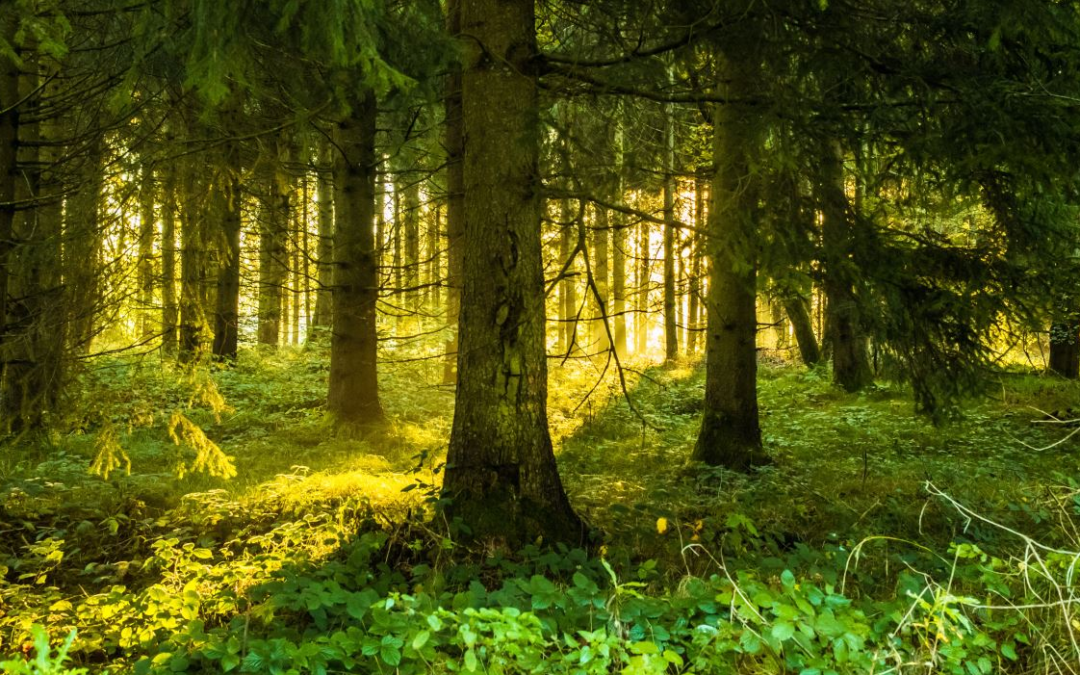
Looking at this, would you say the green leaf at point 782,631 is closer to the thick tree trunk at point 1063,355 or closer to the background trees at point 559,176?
the background trees at point 559,176

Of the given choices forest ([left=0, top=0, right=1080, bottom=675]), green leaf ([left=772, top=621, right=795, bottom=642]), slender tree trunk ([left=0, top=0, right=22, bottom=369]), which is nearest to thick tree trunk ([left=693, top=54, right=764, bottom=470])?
forest ([left=0, top=0, right=1080, bottom=675])

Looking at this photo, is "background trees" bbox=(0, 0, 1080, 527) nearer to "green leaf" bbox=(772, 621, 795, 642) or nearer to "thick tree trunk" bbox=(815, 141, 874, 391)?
"thick tree trunk" bbox=(815, 141, 874, 391)

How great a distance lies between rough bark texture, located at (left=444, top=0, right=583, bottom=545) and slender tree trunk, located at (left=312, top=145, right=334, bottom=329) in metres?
4.84

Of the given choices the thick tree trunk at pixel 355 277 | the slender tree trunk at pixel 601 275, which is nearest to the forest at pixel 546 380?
the slender tree trunk at pixel 601 275

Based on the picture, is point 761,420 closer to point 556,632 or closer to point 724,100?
point 724,100

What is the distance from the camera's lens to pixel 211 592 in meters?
4.55

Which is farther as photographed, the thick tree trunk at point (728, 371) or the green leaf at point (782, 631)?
the thick tree trunk at point (728, 371)

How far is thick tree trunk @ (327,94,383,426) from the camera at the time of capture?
9203mm

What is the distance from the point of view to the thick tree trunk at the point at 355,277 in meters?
9.20

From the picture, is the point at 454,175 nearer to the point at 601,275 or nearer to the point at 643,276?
the point at 643,276

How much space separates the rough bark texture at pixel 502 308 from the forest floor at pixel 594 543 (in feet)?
1.22

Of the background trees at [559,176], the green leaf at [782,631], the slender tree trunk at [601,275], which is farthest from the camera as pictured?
the slender tree trunk at [601,275]

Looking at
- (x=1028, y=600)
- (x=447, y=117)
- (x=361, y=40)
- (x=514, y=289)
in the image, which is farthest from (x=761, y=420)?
(x=361, y=40)

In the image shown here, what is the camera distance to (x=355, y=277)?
931 centimetres
